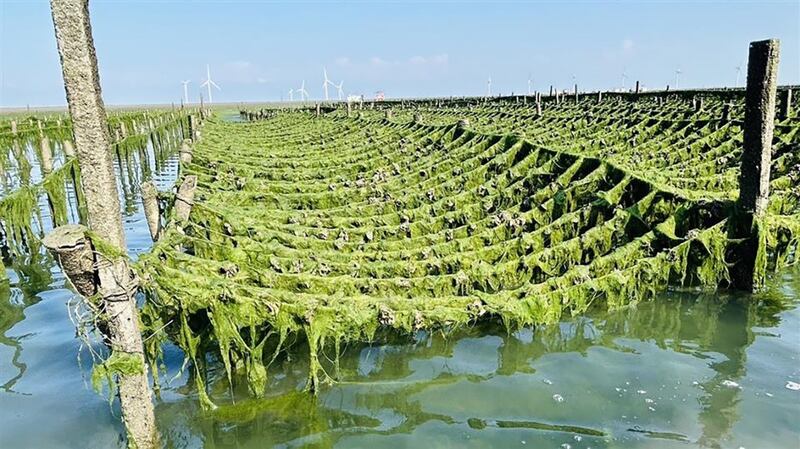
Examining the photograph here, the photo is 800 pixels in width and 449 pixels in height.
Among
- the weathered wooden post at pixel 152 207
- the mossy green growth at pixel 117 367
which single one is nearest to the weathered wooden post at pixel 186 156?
the weathered wooden post at pixel 152 207

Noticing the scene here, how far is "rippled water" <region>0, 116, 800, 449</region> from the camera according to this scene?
220 inches

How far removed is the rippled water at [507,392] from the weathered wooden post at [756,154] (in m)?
0.78

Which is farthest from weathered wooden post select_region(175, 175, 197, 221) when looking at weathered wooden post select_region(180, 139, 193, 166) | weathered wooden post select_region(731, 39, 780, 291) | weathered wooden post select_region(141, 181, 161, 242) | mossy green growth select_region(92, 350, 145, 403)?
weathered wooden post select_region(731, 39, 780, 291)

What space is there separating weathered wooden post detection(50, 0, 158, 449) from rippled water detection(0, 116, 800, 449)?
1190 millimetres

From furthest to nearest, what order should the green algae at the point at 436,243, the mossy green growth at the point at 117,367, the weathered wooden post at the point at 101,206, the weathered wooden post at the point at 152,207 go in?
the weathered wooden post at the point at 152,207 → the green algae at the point at 436,243 → the mossy green growth at the point at 117,367 → the weathered wooden post at the point at 101,206

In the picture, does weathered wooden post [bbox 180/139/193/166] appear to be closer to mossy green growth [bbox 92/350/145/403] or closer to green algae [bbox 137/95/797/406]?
green algae [bbox 137/95/797/406]

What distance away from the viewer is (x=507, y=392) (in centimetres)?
632

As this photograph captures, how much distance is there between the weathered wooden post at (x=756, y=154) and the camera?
766 centimetres

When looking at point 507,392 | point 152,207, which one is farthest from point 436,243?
point 152,207

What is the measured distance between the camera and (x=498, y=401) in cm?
616

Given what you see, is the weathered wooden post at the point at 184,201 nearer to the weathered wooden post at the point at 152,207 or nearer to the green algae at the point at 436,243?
the green algae at the point at 436,243

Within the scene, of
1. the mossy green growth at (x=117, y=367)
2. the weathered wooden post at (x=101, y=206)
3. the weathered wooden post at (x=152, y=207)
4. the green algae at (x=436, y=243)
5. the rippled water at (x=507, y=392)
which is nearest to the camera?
the weathered wooden post at (x=101, y=206)

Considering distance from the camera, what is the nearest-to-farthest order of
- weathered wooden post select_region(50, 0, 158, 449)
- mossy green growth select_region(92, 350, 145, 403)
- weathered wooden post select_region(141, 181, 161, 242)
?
weathered wooden post select_region(50, 0, 158, 449)
mossy green growth select_region(92, 350, 145, 403)
weathered wooden post select_region(141, 181, 161, 242)

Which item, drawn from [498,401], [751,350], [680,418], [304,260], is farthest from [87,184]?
[751,350]
